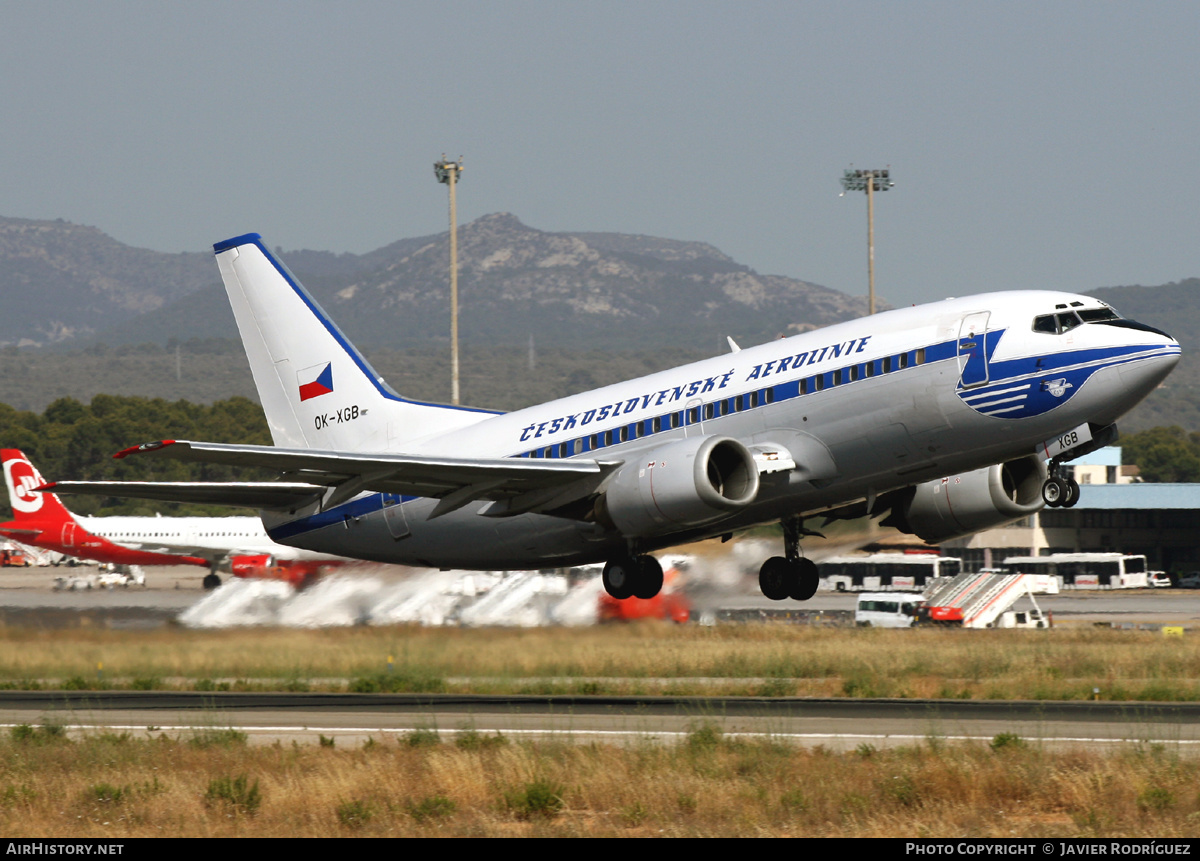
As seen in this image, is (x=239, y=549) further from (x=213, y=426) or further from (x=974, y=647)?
(x=213, y=426)

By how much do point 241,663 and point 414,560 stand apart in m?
11.2

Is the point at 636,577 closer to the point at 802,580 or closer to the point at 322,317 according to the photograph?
the point at 802,580

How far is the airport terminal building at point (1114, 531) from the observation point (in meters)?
111

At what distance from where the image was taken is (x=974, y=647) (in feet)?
179

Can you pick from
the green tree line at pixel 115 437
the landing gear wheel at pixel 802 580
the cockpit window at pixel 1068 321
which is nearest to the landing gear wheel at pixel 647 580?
the landing gear wheel at pixel 802 580

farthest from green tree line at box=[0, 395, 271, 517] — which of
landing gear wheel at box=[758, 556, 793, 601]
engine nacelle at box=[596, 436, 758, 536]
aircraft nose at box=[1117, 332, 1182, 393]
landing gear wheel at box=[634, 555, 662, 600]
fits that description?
aircraft nose at box=[1117, 332, 1182, 393]

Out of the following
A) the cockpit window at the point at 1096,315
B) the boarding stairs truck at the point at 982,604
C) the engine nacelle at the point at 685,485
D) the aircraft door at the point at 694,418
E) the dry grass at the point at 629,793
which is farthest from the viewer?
the boarding stairs truck at the point at 982,604

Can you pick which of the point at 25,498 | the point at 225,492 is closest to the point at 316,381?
the point at 225,492

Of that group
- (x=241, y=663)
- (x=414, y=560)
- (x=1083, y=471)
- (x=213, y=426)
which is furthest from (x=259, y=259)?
(x=213, y=426)

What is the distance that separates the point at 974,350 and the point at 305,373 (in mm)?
18218

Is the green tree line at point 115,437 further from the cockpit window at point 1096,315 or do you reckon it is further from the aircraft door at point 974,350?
the cockpit window at point 1096,315

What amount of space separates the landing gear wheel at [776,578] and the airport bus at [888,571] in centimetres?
6006

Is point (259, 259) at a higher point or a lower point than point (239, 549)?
higher

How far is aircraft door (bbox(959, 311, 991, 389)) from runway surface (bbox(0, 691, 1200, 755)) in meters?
6.35
